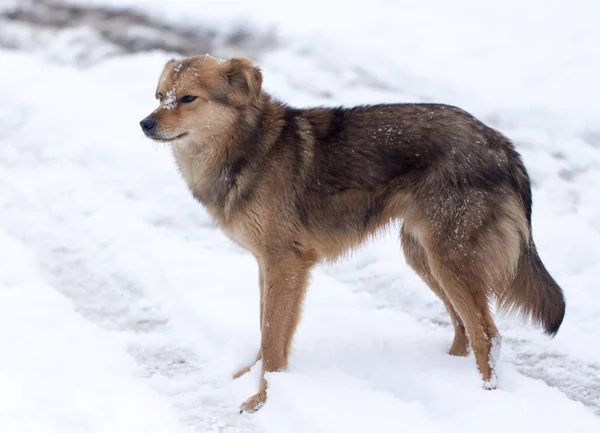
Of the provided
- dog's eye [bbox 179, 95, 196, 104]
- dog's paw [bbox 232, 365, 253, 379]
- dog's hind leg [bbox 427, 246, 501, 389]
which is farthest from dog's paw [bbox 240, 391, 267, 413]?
dog's eye [bbox 179, 95, 196, 104]

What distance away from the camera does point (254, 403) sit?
4.11 meters

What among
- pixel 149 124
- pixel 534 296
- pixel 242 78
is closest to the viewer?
pixel 149 124

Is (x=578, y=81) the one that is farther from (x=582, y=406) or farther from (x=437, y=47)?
(x=582, y=406)

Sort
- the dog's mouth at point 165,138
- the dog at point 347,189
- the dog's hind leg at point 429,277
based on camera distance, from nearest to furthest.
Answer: the dog at point 347,189 < the dog's mouth at point 165,138 < the dog's hind leg at point 429,277

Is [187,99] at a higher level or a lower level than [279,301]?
higher

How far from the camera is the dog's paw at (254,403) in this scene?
13.4ft

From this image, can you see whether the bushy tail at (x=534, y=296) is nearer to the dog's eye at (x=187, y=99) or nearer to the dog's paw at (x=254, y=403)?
the dog's paw at (x=254, y=403)

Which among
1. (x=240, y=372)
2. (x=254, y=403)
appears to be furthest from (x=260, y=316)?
(x=254, y=403)

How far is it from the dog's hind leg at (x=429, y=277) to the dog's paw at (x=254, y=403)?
53.2 inches

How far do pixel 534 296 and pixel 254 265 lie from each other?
255 cm

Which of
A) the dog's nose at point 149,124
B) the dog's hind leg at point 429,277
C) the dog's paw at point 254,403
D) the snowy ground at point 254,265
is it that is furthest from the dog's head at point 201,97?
the dog's paw at point 254,403

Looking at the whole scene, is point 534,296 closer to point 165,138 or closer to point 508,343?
point 508,343

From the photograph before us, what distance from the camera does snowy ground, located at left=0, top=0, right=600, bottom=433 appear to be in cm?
394

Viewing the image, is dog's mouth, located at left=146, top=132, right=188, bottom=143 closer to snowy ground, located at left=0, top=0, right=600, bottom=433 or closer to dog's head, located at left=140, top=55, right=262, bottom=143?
dog's head, located at left=140, top=55, right=262, bottom=143
